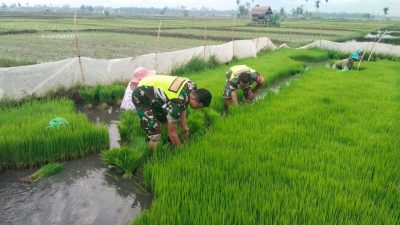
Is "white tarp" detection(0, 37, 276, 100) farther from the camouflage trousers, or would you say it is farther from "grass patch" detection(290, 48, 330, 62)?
"grass patch" detection(290, 48, 330, 62)

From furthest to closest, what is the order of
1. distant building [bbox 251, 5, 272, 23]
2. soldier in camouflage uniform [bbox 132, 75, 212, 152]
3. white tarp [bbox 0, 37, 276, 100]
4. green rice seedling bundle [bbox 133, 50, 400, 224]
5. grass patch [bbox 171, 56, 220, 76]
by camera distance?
distant building [bbox 251, 5, 272, 23] < grass patch [bbox 171, 56, 220, 76] < white tarp [bbox 0, 37, 276, 100] < soldier in camouflage uniform [bbox 132, 75, 212, 152] < green rice seedling bundle [bbox 133, 50, 400, 224]

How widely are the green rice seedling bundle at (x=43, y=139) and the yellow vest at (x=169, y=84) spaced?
1.11 m

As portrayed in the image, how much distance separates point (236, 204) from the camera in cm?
271

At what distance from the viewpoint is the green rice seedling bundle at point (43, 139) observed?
383 cm

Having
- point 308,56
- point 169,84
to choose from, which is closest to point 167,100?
point 169,84

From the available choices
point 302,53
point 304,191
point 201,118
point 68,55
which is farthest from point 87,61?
point 302,53

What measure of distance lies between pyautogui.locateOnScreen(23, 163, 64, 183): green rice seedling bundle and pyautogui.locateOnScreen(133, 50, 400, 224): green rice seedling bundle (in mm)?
1109

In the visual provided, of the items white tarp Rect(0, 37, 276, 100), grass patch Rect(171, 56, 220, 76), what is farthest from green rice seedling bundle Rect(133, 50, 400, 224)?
grass patch Rect(171, 56, 220, 76)

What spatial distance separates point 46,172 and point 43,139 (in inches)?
17.7

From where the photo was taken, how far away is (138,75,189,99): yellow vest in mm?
3627

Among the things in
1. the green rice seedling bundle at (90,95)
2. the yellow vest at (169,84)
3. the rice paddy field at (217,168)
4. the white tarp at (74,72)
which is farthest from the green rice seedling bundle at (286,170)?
the white tarp at (74,72)

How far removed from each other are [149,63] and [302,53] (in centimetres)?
838

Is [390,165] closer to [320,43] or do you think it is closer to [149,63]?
[149,63]

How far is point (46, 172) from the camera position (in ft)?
12.1
